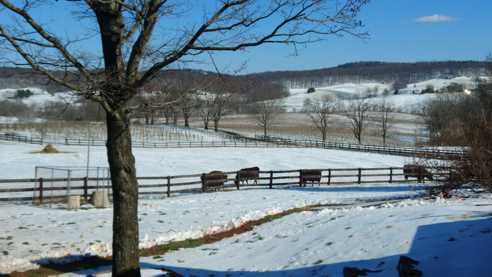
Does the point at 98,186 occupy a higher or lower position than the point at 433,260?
lower

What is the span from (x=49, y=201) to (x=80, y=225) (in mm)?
6833

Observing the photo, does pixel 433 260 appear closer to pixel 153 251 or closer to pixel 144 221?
pixel 153 251

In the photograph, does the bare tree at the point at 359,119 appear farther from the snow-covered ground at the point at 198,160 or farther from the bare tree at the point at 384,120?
the snow-covered ground at the point at 198,160

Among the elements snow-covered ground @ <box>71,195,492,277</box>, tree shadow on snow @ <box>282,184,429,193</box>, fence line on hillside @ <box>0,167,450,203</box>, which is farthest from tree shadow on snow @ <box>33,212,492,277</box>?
tree shadow on snow @ <box>282,184,429,193</box>

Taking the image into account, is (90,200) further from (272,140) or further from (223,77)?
(272,140)

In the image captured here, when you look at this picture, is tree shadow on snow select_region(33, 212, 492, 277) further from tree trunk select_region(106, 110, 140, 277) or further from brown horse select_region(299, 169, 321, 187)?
brown horse select_region(299, 169, 321, 187)

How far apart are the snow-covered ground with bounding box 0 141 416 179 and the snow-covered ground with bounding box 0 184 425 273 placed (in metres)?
16.8

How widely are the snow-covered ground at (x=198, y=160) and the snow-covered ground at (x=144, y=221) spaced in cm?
1681

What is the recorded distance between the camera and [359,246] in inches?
436

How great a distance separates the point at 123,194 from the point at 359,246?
5595 mm

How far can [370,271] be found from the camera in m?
8.71

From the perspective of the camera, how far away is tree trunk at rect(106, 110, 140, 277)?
755 centimetres

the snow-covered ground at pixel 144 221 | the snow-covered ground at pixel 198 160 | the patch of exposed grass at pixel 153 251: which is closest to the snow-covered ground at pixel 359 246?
the patch of exposed grass at pixel 153 251

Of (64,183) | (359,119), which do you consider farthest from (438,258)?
(359,119)
